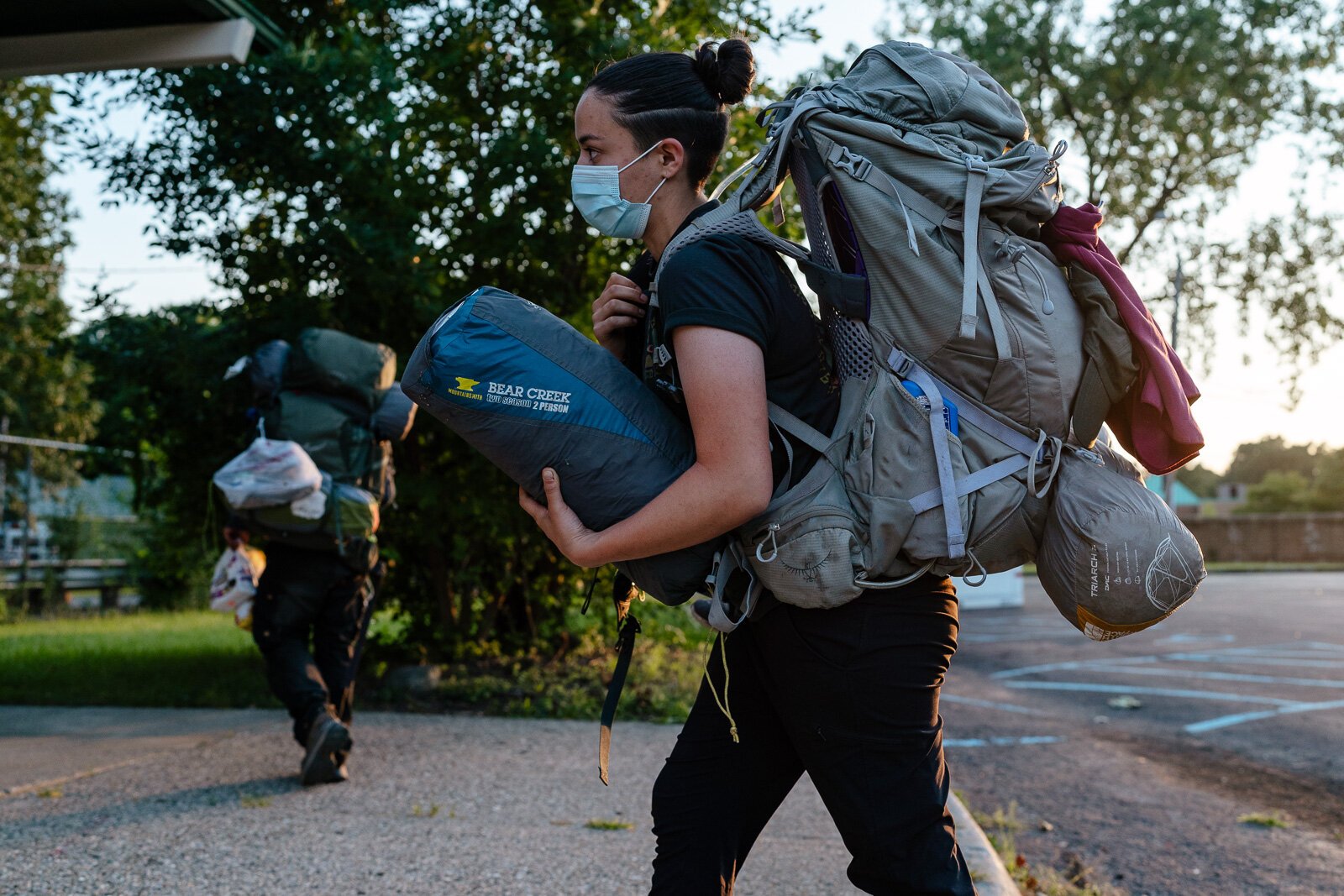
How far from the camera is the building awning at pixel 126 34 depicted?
5961mm

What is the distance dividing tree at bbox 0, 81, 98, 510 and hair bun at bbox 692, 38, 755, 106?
17.3 metres

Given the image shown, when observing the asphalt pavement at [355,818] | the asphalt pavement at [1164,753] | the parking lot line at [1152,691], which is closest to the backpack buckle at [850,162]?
the asphalt pavement at [355,818]

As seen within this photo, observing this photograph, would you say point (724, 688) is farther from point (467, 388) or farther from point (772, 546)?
point (467, 388)

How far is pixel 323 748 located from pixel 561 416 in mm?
3248

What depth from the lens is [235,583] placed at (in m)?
5.10

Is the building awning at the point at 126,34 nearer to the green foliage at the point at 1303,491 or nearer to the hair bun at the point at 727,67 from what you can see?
the hair bun at the point at 727,67

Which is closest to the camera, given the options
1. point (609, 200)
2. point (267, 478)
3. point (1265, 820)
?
point (609, 200)

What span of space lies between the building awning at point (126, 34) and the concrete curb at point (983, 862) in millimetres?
4999

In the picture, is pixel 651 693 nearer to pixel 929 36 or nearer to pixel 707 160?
→ pixel 707 160

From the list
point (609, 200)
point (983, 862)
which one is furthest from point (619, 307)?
point (983, 862)

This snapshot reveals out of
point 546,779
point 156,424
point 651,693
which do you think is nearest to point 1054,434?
point 546,779

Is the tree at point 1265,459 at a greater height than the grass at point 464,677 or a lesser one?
greater

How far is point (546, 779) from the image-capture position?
502 cm

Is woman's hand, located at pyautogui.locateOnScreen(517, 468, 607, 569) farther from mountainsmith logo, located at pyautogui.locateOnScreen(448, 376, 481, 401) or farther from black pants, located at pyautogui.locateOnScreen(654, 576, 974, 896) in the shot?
black pants, located at pyautogui.locateOnScreen(654, 576, 974, 896)
